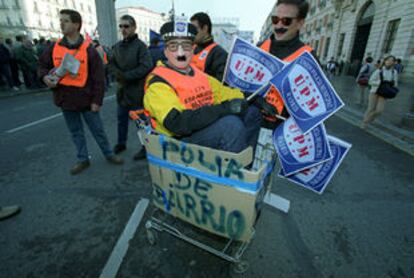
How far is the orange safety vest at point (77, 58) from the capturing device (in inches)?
113

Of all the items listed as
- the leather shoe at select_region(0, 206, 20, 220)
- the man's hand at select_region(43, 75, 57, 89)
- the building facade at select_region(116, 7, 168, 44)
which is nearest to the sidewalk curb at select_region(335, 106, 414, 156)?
the man's hand at select_region(43, 75, 57, 89)

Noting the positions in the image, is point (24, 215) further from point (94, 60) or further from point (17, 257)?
point (94, 60)

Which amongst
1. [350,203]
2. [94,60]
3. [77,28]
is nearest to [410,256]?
[350,203]

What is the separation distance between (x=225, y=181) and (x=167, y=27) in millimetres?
1312

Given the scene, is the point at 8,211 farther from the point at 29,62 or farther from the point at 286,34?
the point at 29,62

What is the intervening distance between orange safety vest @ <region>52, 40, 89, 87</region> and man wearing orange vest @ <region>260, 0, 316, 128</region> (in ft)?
7.81

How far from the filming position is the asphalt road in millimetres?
1881

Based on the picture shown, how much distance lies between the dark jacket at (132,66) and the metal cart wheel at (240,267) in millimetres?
2655

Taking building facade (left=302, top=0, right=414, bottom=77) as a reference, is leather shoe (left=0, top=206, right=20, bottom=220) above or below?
below

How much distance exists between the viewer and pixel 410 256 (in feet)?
6.66

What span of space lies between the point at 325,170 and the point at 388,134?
14.7ft

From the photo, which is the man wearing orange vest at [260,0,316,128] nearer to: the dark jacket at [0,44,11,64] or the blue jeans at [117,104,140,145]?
the blue jeans at [117,104,140,145]

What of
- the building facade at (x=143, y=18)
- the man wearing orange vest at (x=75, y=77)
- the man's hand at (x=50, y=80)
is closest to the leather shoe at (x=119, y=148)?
the man wearing orange vest at (x=75, y=77)

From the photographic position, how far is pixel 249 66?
1.88m
